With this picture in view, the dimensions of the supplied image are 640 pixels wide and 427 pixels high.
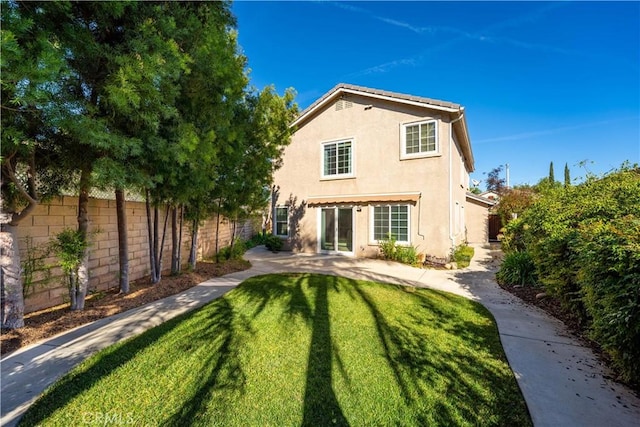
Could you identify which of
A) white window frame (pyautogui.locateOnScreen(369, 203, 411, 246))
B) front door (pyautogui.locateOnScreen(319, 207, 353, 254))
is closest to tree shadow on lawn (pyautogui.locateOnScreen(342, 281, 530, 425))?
white window frame (pyautogui.locateOnScreen(369, 203, 411, 246))

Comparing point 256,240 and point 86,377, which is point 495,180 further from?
point 86,377

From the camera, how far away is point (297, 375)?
3.65m

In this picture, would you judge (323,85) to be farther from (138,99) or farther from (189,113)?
(138,99)

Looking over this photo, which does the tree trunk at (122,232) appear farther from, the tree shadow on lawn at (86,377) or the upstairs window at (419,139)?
the upstairs window at (419,139)

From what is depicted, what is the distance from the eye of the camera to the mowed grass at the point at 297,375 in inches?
114

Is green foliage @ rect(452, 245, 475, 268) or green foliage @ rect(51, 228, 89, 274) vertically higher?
green foliage @ rect(51, 228, 89, 274)

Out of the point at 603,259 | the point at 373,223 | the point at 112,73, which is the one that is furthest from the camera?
the point at 373,223

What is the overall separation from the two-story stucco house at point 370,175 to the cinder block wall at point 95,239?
307 inches

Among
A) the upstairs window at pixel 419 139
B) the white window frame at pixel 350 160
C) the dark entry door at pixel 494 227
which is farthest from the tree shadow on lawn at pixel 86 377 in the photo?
the dark entry door at pixel 494 227

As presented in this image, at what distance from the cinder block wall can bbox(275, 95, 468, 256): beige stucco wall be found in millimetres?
7875

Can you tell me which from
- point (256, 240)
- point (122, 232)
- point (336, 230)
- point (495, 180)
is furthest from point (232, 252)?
point (495, 180)

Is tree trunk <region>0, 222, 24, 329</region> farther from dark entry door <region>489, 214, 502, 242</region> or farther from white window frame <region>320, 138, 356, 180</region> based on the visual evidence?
dark entry door <region>489, 214, 502, 242</region>

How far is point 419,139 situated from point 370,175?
3.11 meters

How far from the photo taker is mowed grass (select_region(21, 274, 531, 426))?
9.50 feet
